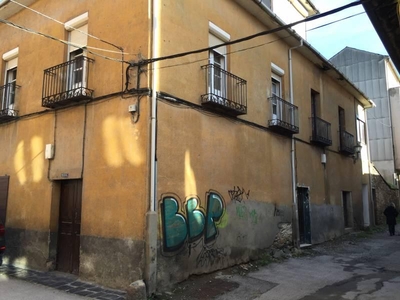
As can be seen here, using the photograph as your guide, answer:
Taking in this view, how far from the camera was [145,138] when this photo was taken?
6727mm

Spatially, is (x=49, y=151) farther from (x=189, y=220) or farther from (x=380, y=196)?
(x=380, y=196)

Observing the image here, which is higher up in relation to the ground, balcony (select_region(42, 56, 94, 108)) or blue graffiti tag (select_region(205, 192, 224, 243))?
balcony (select_region(42, 56, 94, 108))

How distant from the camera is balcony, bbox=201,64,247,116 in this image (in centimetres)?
Result: 807

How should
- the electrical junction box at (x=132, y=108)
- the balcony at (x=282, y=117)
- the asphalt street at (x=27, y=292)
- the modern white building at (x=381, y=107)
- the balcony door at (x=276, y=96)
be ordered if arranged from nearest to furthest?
the asphalt street at (x=27, y=292) → the electrical junction box at (x=132, y=108) → the balcony at (x=282, y=117) → the balcony door at (x=276, y=96) → the modern white building at (x=381, y=107)

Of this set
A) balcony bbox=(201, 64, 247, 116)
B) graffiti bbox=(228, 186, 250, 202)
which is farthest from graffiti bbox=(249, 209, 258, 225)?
balcony bbox=(201, 64, 247, 116)

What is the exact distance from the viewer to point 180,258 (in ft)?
22.9

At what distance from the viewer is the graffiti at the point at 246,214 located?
8759 millimetres

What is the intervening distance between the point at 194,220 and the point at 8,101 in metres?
6.34

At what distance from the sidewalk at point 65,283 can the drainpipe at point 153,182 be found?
59cm

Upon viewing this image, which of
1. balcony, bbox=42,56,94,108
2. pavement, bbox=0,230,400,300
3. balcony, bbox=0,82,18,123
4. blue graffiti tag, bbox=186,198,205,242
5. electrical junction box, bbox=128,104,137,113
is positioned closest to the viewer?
pavement, bbox=0,230,400,300

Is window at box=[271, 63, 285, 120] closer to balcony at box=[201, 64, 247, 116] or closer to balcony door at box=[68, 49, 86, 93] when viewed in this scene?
balcony at box=[201, 64, 247, 116]

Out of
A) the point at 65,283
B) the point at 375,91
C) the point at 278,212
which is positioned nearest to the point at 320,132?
the point at 278,212

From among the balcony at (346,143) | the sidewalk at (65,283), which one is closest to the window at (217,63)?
the sidewalk at (65,283)

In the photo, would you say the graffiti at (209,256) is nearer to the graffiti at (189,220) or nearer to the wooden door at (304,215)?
the graffiti at (189,220)
